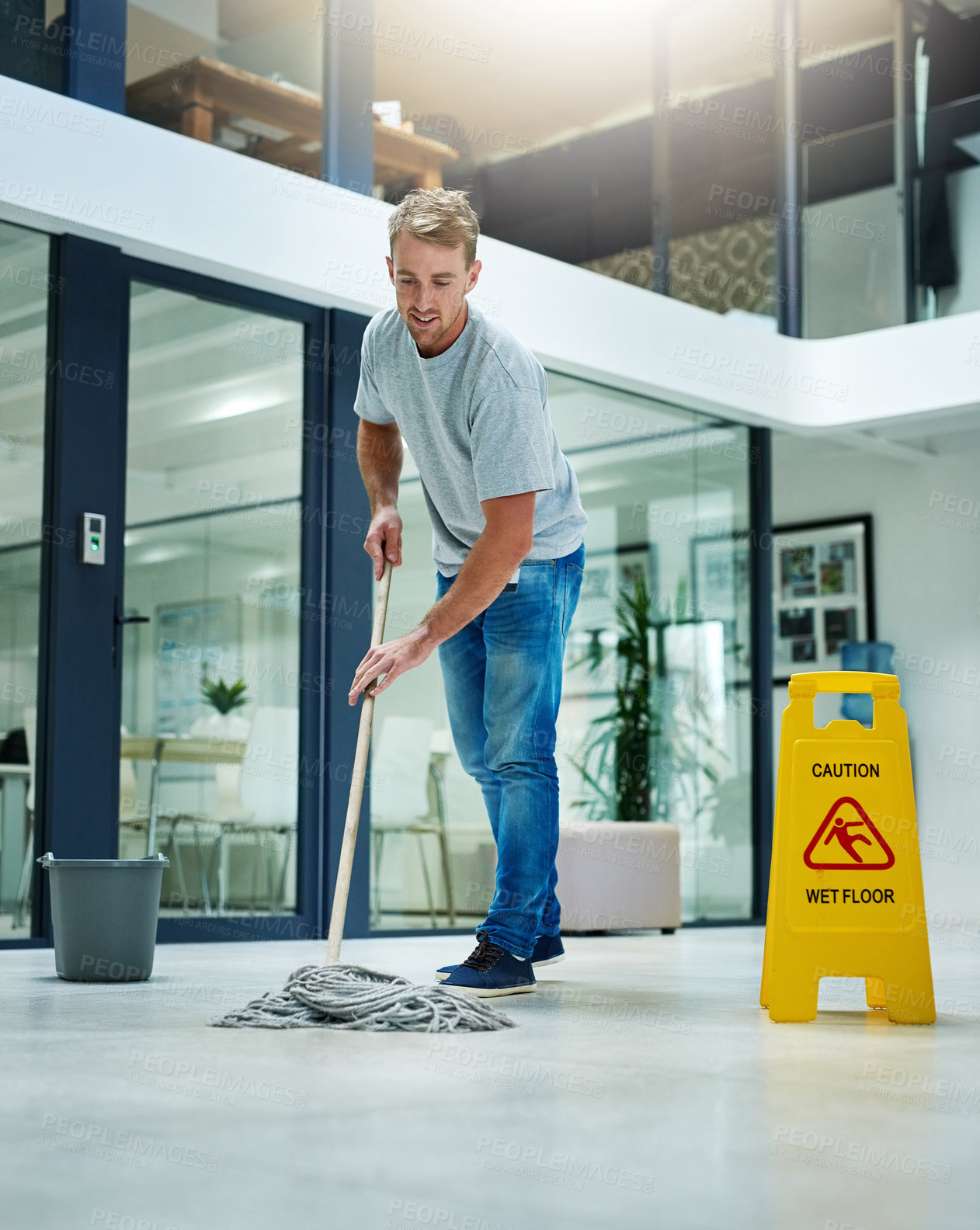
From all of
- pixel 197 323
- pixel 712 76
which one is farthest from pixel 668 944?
pixel 712 76

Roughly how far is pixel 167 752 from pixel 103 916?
58.9 inches

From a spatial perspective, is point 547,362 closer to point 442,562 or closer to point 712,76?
point 442,562

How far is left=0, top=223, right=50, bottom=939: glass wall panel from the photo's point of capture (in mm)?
3787

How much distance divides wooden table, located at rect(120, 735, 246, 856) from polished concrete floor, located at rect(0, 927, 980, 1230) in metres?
1.96

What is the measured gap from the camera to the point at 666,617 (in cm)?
578

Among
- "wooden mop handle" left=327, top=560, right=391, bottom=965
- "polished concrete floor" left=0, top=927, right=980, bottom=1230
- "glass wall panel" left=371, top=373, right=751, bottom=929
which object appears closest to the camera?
"polished concrete floor" left=0, top=927, right=980, bottom=1230

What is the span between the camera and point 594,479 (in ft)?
18.4

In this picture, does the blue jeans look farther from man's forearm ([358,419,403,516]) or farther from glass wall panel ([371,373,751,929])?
glass wall panel ([371,373,751,929])

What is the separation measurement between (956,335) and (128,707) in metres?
3.82

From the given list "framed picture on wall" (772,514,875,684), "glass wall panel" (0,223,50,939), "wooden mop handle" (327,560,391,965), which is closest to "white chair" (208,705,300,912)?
"glass wall panel" (0,223,50,939)

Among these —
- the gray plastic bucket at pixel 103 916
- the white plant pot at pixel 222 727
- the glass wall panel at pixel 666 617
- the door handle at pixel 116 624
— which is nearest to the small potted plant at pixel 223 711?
the white plant pot at pixel 222 727

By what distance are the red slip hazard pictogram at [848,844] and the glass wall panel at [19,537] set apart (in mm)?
2415

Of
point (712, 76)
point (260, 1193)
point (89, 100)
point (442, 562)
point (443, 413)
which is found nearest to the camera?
point (260, 1193)

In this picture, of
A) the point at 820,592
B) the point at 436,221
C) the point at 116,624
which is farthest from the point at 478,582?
the point at 820,592
